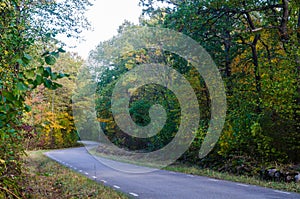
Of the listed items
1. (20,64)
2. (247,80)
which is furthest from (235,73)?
(20,64)

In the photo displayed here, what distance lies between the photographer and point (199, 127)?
58.7 ft

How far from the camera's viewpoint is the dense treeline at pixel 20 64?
5.94ft

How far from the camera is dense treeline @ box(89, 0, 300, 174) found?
13.2 m

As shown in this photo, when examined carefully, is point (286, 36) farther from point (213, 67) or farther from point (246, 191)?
point (246, 191)

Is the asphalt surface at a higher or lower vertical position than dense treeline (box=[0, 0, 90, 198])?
lower

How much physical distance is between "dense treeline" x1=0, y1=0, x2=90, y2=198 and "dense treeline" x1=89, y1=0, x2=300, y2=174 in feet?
20.6

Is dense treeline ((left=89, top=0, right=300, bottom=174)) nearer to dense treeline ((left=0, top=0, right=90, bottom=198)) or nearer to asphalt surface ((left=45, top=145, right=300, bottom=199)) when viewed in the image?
asphalt surface ((left=45, top=145, right=300, bottom=199))

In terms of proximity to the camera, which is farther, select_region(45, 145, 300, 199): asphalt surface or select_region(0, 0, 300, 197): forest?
select_region(0, 0, 300, 197): forest

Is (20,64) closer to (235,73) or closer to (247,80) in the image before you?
(247,80)

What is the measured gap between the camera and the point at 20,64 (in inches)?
69.8

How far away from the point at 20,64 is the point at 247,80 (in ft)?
48.7

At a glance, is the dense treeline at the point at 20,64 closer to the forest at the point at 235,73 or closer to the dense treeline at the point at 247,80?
the forest at the point at 235,73

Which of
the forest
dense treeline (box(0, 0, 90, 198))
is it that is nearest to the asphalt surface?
the forest

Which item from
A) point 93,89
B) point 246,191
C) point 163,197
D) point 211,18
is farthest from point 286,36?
point 93,89
